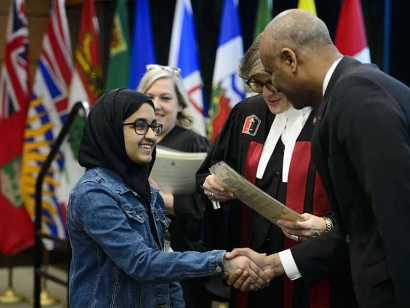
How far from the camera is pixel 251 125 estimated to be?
10.9 feet

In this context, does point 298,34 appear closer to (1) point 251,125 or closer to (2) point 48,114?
(1) point 251,125

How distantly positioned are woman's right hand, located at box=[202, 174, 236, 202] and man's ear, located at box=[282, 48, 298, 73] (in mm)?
779

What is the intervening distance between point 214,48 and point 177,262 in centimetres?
466

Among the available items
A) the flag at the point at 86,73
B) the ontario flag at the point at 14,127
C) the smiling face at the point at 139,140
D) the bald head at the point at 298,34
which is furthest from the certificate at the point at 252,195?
the ontario flag at the point at 14,127

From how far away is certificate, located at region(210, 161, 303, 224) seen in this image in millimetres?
2746

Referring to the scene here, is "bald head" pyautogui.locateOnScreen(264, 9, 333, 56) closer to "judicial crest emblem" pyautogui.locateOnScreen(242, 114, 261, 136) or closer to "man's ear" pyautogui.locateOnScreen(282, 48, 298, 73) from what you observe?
"man's ear" pyautogui.locateOnScreen(282, 48, 298, 73)

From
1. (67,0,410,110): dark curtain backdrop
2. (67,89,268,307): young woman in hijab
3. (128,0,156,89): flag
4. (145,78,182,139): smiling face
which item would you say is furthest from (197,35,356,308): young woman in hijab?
(67,0,410,110): dark curtain backdrop

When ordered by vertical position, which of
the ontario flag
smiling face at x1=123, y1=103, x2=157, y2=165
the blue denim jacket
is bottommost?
the ontario flag

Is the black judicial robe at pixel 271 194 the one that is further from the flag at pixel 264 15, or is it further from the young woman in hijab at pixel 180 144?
the flag at pixel 264 15

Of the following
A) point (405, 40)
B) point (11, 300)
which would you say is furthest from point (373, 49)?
point (11, 300)

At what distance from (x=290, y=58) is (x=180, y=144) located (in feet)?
5.66

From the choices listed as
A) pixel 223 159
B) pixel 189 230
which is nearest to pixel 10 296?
pixel 189 230

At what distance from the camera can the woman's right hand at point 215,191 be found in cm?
317

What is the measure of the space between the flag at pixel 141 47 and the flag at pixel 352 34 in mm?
1352
